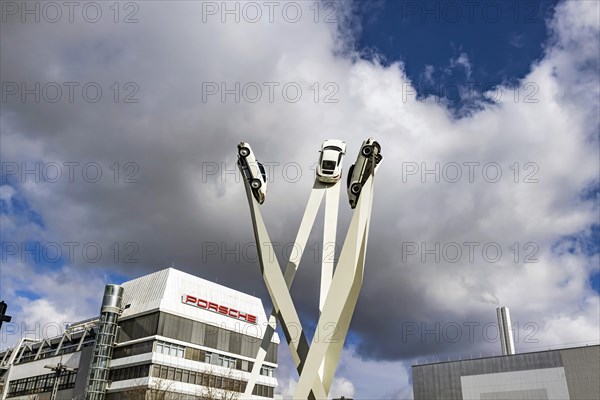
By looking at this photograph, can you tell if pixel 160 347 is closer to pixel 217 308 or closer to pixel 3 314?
pixel 217 308

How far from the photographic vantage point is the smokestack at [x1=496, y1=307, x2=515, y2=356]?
93.1 m

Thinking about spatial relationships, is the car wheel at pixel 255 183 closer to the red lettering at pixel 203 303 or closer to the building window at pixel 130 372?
the building window at pixel 130 372

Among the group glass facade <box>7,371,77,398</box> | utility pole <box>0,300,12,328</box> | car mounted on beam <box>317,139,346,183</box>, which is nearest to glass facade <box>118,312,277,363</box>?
glass facade <box>7,371,77,398</box>

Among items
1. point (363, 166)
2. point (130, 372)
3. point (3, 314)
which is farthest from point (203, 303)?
point (363, 166)

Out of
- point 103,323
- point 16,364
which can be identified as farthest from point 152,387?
point 16,364

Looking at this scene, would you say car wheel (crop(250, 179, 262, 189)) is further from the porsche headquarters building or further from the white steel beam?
the porsche headquarters building

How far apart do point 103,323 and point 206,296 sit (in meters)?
15.0

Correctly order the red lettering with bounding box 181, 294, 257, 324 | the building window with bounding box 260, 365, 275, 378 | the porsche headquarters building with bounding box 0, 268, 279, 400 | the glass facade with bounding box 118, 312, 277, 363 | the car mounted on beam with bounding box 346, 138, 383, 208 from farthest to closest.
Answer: the building window with bounding box 260, 365, 275, 378, the red lettering with bounding box 181, 294, 257, 324, the glass facade with bounding box 118, 312, 277, 363, the porsche headquarters building with bounding box 0, 268, 279, 400, the car mounted on beam with bounding box 346, 138, 383, 208

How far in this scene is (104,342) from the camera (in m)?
77.2

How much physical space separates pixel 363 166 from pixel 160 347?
63141 millimetres

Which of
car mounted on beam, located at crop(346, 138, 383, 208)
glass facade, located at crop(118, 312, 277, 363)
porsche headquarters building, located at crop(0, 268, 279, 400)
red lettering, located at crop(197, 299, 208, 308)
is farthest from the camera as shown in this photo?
red lettering, located at crop(197, 299, 208, 308)

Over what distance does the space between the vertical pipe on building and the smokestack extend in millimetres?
63053

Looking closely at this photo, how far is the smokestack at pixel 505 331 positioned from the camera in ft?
306

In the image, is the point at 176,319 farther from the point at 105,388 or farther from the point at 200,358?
the point at 105,388
